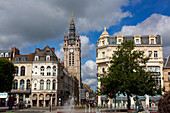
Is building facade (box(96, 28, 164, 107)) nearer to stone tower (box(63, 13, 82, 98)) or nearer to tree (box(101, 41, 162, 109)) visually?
tree (box(101, 41, 162, 109))

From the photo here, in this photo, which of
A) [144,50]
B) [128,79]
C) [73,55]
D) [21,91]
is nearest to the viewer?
[128,79]

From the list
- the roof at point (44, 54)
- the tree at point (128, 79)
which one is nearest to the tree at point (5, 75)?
the roof at point (44, 54)

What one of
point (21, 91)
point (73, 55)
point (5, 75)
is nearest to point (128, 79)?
point (5, 75)

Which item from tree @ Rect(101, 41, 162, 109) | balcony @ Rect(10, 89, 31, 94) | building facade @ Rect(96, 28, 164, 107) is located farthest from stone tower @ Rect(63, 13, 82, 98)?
tree @ Rect(101, 41, 162, 109)

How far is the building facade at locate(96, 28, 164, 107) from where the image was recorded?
50.6 metres

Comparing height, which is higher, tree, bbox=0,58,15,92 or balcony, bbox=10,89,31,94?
tree, bbox=0,58,15,92

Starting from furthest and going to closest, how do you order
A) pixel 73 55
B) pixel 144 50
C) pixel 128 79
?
pixel 73 55, pixel 144 50, pixel 128 79

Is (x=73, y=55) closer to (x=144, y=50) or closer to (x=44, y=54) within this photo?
(x=44, y=54)

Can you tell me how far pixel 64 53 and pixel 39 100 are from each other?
77772mm

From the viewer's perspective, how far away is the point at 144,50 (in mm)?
52062

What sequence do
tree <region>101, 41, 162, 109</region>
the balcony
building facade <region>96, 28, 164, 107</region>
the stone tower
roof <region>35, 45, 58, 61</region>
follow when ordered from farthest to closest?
1. the stone tower
2. roof <region>35, 45, 58, 61</region>
3. the balcony
4. building facade <region>96, 28, 164, 107</region>
5. tree <region>101, 41, 162, 109</region>

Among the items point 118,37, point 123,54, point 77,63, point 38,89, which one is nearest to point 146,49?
point 118,37

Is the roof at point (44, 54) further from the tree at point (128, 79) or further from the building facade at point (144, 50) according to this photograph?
the tree at point (128, 79)

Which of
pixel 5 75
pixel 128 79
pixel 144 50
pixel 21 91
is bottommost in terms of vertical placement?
pixel 21 91
